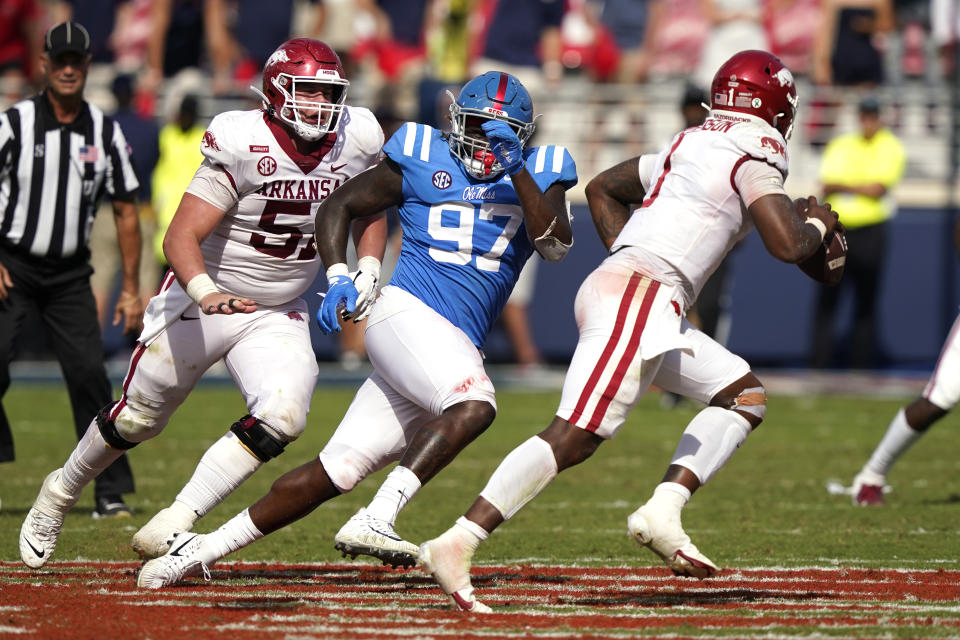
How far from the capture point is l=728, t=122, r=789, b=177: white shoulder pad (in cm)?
482

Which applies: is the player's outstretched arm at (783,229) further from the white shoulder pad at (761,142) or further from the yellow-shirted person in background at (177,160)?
the yellow-shirted person in background at (177,160)

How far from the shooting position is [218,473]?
5.12 m

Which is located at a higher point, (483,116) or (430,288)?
(483,116)

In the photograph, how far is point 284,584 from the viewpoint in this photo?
518 centimetres

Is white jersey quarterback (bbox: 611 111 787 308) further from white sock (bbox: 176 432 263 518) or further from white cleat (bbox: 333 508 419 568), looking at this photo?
white sock (bbox: 176 432 263 518)

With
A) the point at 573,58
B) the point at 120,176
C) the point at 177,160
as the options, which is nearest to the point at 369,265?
the point at 120,176

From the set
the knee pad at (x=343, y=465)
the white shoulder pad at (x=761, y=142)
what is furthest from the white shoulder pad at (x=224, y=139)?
the white shoulder pad at (x=761, y=142)

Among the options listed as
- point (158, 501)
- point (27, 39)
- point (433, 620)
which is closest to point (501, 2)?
point (27, 39)

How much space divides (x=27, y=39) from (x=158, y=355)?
31.3 feet

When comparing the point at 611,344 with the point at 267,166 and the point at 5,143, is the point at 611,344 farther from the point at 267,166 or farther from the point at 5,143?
the point at 5,143

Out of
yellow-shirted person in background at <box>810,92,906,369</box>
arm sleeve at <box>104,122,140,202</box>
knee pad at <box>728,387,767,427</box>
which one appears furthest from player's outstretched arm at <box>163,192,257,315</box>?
yellow-shirted person in background at <box>810,92,906,369</box>

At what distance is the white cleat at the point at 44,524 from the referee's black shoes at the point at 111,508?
1167 mm

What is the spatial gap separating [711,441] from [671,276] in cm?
52

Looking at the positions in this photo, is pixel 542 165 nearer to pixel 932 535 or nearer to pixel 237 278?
pixel 237 278
